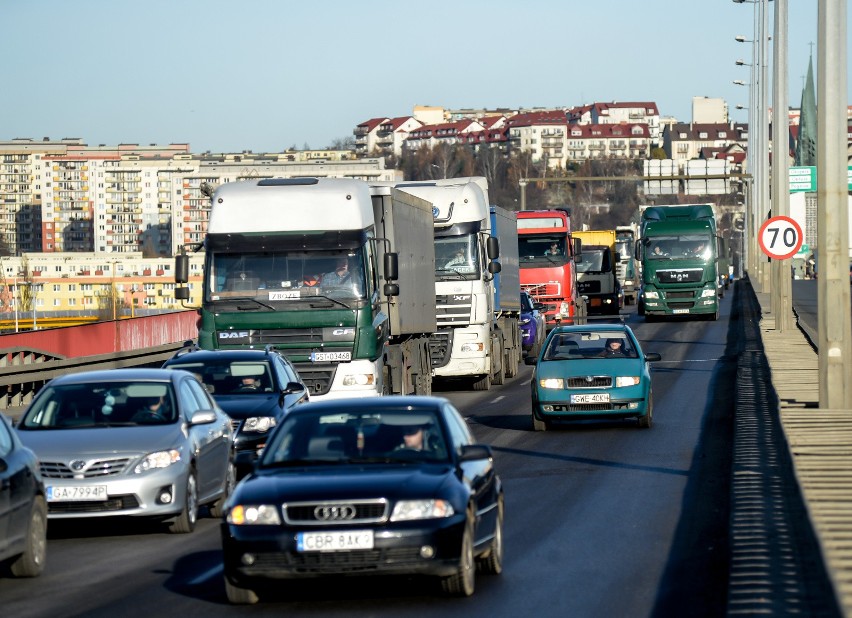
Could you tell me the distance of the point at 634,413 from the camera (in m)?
21.7

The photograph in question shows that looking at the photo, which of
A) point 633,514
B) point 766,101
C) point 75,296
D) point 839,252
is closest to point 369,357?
point 839,252

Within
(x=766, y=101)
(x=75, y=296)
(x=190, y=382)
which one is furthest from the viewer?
(x=75, y=296)

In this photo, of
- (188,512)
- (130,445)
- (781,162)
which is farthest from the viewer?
(781,162)

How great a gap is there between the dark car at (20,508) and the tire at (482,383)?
20177 millimetres

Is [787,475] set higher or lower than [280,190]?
lower

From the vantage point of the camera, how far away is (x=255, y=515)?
363 inches

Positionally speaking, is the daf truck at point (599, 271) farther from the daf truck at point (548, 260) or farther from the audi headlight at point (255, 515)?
the audi headlight at point (255, 515)

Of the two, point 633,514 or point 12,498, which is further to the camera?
point 633,514

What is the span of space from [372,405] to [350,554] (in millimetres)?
1444

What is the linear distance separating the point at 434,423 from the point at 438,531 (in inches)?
47.1

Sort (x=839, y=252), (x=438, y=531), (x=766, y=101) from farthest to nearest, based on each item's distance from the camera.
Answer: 1. (x=766, y=101)
2. (x=839, y=252)
3. (x=438, y=531)

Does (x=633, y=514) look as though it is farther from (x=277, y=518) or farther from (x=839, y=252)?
(x=839, y=252)

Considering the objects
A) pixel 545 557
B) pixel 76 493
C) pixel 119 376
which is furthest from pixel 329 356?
pixel 545 557

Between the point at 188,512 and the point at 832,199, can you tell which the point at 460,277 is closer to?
the point at 832,199
